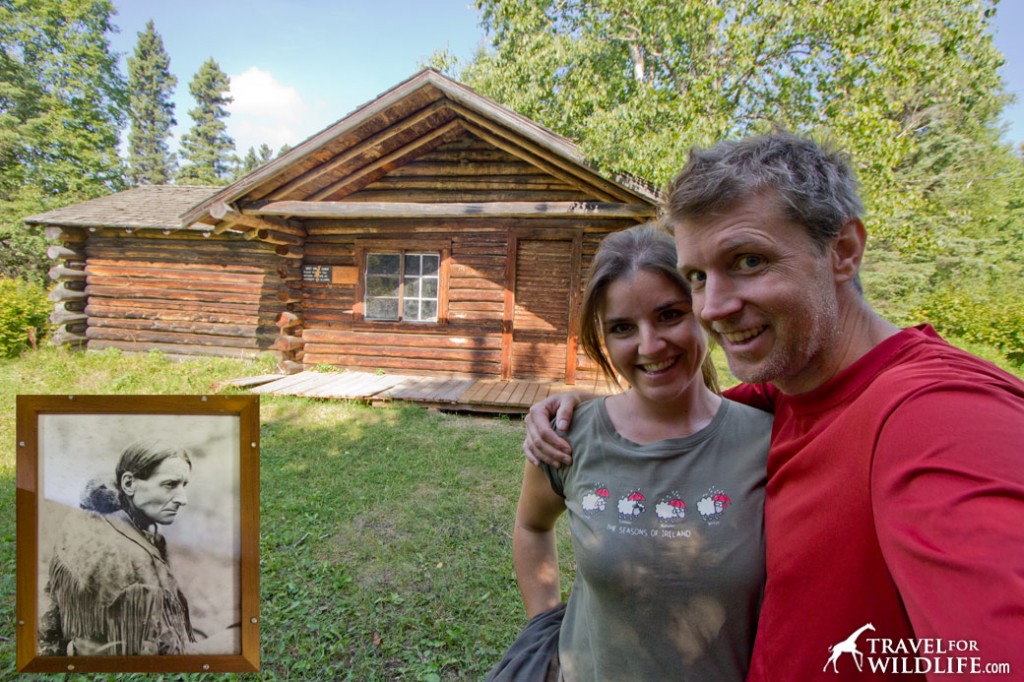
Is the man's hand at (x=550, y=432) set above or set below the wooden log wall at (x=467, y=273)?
below

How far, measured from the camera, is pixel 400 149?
8.76 meters

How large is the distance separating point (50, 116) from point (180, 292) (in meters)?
23.6

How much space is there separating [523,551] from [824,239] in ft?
4.06

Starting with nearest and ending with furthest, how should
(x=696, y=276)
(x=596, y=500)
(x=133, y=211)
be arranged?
(x=696, y=276) < (x=596, y=500) < (x=133, y=211)

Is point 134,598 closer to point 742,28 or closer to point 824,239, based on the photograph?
point 824,239

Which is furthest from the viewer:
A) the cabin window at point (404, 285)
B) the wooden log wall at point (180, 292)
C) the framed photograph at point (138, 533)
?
the wooden log wall at point (180, 292)

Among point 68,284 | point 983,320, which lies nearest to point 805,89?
point 983,320

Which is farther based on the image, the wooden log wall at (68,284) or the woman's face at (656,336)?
the wooden log wall at (68,284)

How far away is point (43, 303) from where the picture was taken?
12703 millimetres

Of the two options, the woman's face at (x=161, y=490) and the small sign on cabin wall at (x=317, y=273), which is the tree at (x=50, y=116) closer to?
the small sign on cabin wall at (x=317, y=273)

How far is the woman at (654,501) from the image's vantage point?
3.85ft

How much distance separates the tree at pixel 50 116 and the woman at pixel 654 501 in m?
32.1

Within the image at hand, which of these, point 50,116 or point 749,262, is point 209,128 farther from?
point 749,262

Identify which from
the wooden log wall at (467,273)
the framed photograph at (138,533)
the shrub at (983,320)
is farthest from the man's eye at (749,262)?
the shrub at (983,320)
